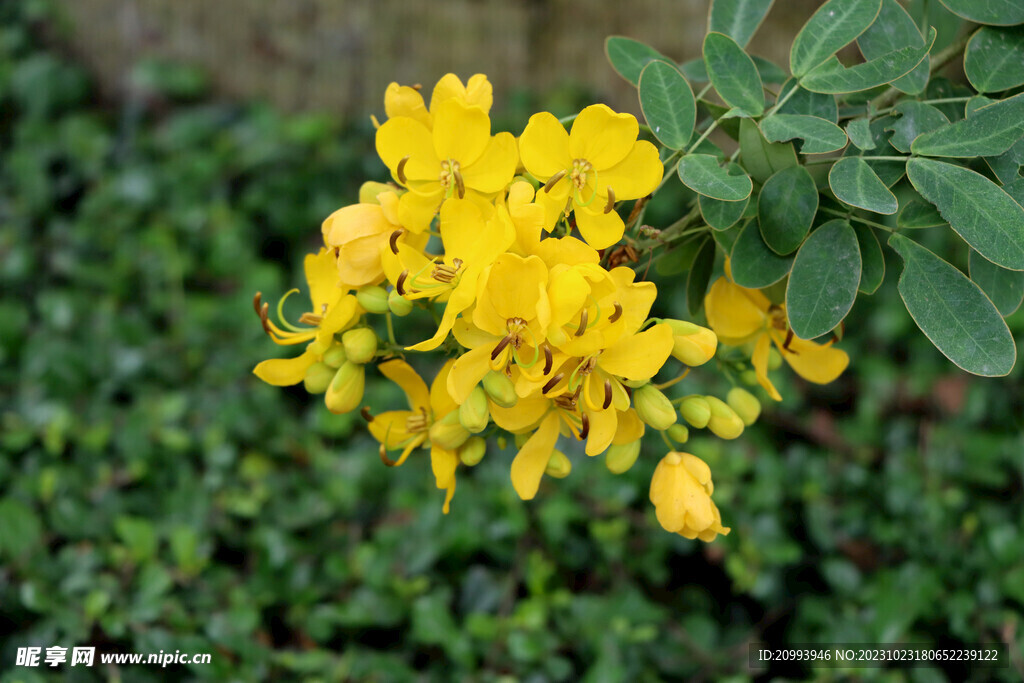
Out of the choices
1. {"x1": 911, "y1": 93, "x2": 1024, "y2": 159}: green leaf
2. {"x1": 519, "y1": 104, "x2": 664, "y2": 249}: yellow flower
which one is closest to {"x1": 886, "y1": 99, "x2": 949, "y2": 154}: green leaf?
{"x1": 911, "y1": 93, "x2": 1024, "y2": 159}: green leaf

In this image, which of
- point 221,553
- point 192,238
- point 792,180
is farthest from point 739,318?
point 192,238

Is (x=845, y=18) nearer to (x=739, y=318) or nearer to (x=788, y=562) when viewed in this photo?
(x=739, y=318)

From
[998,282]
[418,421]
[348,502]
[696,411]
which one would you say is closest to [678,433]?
[696,411]

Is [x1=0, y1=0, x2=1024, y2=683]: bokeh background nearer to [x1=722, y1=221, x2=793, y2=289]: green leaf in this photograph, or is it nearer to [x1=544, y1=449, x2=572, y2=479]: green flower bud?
[x1=722, y1=221, x2=793, y2=289]: green leaf

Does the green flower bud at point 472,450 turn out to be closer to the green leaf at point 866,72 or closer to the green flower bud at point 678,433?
the green flower bud at point 678,433

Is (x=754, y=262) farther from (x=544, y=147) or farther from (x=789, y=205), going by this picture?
(x=544, y=147)
